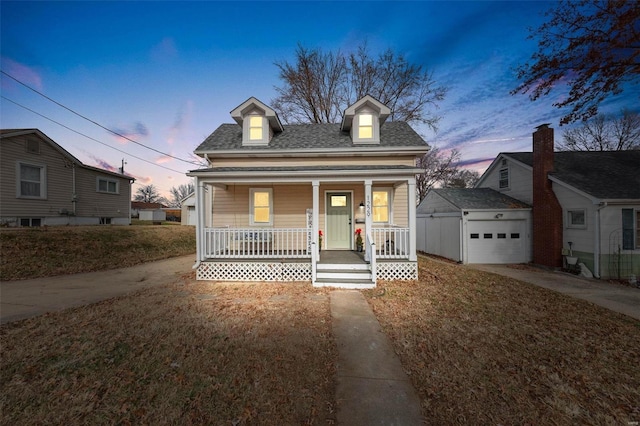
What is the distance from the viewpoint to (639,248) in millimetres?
9242

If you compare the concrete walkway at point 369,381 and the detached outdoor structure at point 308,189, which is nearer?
the concrete walkway at point 369,381

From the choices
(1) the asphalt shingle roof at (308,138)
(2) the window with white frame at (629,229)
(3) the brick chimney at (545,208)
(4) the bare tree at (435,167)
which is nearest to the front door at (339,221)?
(1) the asphalt shingle roof at (308,138)

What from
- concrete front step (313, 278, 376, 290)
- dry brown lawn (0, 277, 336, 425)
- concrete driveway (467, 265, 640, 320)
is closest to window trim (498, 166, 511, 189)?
concrete driveway (467, 265, 640, 320)

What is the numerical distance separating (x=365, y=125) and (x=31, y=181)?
1775 cm

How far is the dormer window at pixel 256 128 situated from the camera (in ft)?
34.3

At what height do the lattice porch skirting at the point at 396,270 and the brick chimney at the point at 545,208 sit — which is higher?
the brick chimney at the point at 545,208

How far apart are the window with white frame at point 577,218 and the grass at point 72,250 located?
20.0 metres

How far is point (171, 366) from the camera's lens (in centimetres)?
348

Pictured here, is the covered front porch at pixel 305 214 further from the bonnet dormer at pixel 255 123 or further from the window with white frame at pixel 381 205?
the bonnet dormer at pixel 255 123

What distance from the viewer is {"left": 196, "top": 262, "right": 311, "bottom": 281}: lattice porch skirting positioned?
8.13 m

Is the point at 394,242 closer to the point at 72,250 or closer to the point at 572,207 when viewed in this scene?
the point at 572,207

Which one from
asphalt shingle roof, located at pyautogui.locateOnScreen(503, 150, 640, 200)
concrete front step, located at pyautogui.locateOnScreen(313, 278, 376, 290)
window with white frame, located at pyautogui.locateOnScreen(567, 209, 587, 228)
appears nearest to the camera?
concrete front step, located at pyautogui.locateOnScreen(313, 278, 376, 290)

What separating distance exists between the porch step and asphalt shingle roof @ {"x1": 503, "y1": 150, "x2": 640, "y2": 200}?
9855 mm

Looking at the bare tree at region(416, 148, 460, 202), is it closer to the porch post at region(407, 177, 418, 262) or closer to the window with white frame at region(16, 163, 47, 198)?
the porch post at region(407, 177, 418, 262)
